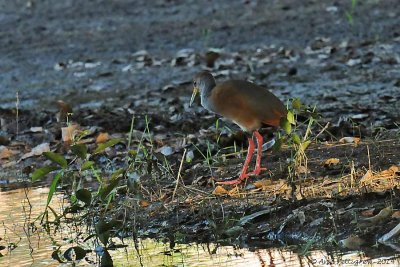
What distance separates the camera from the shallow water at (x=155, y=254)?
223 inches

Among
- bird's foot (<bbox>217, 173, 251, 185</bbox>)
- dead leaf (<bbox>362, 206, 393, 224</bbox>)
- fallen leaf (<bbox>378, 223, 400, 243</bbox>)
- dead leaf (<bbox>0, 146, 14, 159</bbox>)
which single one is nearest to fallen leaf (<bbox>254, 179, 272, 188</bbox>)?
bird's foot (<bbox>217, 173, 251, 185</bbox>)

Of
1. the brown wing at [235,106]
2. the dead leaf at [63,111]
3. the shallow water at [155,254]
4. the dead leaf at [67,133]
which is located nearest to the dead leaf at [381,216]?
the shallow water at [155,254]

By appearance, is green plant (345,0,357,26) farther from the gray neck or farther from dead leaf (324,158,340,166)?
dead leaf (324,158,340,166)

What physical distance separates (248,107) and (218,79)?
5.24m

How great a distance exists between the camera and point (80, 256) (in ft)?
20.6

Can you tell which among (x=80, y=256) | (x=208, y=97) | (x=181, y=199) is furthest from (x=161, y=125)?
(x=80, y=256)

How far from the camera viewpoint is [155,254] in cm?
622

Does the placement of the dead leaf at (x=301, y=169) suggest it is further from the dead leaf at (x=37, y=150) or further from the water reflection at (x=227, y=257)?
the dead leaf at (x=37, y=150)

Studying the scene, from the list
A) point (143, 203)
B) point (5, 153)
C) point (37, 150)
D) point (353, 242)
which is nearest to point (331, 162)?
point (143, 203)

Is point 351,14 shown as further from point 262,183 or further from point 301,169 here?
point 301,169

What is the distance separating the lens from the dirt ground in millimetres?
6594

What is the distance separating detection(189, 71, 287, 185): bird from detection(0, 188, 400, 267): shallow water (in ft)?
3.65

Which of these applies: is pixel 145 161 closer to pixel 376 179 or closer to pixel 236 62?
pixel 376 179

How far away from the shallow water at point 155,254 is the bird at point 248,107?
3.65 feet
